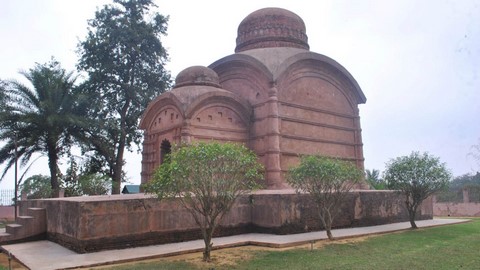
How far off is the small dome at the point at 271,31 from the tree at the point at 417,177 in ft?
22.4

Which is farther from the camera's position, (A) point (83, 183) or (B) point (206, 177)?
(A) point (83, 183)

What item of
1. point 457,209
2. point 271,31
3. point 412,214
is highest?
point 271,31

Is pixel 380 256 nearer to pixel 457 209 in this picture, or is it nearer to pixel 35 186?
pixel 457 209

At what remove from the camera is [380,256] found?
7.59 m

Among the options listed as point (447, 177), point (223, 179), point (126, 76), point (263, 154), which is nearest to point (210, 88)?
point (263, 154)

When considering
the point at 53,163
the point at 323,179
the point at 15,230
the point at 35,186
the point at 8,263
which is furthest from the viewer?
the point at 35,186

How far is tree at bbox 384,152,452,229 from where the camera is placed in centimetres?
1232

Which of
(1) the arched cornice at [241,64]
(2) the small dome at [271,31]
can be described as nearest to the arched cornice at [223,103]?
(1) the arched cornice at [241,64]

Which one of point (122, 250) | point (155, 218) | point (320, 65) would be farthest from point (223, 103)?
point (122, 250)

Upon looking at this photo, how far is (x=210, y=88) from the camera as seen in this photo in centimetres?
1405

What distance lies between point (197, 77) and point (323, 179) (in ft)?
21.9

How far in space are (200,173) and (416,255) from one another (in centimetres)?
415

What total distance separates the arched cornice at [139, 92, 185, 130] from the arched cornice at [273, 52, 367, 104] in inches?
131

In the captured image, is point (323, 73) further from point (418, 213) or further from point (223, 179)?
point (223, 179)
